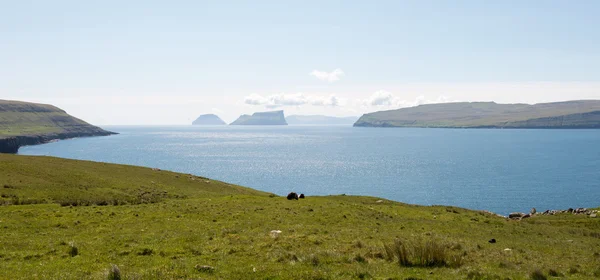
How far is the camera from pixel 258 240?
25.7 metres

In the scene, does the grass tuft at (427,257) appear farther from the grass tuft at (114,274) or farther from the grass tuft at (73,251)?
the grass tuft at (73,251)

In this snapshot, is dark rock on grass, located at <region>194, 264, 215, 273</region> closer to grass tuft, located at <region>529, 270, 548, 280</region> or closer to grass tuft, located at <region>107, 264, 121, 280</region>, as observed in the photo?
grass tuft, located at <region>107, 264, 121, 280</region>

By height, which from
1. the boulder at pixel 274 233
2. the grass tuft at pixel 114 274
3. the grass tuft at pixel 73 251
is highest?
the grass tuft at pixel 114 274

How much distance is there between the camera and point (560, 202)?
3888 inches

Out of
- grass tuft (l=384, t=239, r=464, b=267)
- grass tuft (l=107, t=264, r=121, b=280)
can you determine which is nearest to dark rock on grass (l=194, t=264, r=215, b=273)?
grass tuft (l=107, t=264, r=121, b=280)

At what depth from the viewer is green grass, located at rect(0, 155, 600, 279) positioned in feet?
A: 60.7

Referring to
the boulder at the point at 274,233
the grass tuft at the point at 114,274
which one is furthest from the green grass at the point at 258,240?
the boulder at the point at 274,233

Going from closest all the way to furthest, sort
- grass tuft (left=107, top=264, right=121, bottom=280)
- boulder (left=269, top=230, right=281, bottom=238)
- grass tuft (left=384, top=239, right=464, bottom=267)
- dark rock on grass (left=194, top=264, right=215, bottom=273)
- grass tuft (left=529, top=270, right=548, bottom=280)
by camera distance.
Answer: grass tuft (left=107, top=264, right=121, bottom=280) < grass tuft (left=529, top=270, right=548, bottom=280) < dark rock on grass (left=194, top=264, right=215, bottom=273) < grass tuft (left=384, top=239, right=464, bottom=267) < boulder (left=269, top=230, right=281, bottom=238)

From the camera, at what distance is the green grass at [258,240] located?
60.7 feet

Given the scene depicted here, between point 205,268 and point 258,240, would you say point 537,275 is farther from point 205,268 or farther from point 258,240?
point 258,240

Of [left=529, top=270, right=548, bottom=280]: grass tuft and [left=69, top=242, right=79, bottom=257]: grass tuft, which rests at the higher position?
[left=69, top=242, right=79, bottom=257]: grass tuft

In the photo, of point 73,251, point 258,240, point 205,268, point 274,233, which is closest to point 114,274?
point 205,268

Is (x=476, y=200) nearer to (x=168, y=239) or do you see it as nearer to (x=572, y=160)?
(x=168, y=239)

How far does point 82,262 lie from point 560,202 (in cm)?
10885
